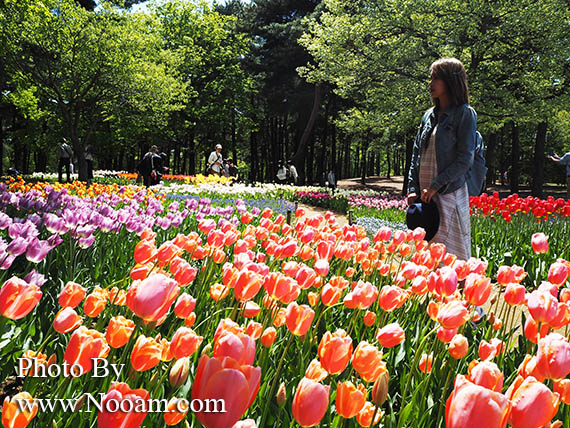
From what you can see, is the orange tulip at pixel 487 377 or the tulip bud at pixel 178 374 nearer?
the orange tulip at pixel 487 377

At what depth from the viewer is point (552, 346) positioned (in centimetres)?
96

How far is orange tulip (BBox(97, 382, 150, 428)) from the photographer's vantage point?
2.34 feet

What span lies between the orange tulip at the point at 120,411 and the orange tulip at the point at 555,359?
2.87 feet

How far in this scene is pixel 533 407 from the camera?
2.38 ft

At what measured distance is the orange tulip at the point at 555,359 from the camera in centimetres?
95

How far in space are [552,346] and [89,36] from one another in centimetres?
1826

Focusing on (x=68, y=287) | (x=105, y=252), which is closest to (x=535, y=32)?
(x=105, y=252)

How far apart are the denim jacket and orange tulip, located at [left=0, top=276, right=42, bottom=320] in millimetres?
2684

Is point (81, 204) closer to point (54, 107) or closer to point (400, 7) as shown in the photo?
point (400, 7)

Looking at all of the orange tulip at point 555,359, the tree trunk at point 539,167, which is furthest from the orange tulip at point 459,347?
the tree trunk at point 539,167

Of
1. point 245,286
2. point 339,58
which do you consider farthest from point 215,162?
point 245,286

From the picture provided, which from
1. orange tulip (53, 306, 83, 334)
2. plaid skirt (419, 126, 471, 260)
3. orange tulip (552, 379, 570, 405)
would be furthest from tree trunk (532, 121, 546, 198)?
orange tulip (53, 306, 83, 334)

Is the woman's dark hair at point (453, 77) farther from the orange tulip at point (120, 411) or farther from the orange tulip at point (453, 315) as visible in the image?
the orange tulip at point (120, 411)

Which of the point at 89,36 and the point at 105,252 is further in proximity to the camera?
the point at 89,36
